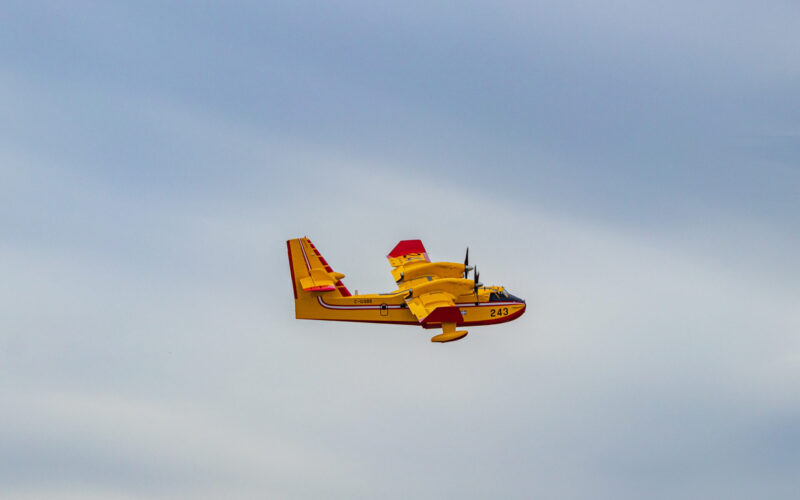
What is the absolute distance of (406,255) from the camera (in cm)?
9031

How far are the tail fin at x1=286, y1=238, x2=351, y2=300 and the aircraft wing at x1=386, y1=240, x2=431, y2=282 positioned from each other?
253 inches

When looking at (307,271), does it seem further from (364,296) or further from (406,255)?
(406,255)

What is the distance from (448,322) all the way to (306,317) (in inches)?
447

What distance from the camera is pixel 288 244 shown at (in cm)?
8375

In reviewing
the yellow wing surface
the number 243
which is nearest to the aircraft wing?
the yellow wing surface

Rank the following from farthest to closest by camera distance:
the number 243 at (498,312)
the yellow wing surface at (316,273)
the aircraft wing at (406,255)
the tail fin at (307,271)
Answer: the aircraft wing at (406,255), the number 243 at (498,312), the tail fin at (307,271), the yellow wing surface at (316,273)

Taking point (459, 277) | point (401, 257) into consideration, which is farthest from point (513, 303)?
point (401, 257)

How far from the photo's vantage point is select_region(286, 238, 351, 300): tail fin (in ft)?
274

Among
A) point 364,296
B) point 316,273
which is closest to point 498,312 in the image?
point 364,296

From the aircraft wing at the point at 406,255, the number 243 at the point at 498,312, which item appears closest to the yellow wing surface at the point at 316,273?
the aircraft wing at the point at 406,255

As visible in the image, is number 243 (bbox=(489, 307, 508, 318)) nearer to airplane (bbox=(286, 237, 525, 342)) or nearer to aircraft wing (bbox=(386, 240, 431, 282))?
airplane (bbox=(286, 237, 525, 342))

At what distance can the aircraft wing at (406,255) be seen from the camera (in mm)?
89062

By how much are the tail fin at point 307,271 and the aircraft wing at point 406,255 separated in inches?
253

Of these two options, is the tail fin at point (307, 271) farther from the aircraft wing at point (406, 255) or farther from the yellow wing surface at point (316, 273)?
the aircraft wing at point (406, 255)
